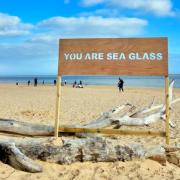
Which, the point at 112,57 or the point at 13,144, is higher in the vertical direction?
the point at 112,57

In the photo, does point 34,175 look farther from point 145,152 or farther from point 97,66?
point 97,66

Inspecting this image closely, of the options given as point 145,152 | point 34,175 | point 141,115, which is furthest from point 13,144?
point 141,115

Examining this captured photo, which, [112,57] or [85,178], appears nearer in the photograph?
[85,178]

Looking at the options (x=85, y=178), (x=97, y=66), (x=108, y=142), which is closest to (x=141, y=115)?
(x=97, y=66)

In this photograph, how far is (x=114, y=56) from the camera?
8250 millimetres

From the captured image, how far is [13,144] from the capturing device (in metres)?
7.02

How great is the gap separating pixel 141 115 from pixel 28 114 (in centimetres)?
579

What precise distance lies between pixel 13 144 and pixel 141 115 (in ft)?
16.9

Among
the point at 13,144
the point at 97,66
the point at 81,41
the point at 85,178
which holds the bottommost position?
the point at 85,178

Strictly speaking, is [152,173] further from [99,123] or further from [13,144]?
[99,123]

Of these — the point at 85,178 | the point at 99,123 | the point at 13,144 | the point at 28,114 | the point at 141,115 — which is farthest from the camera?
the point at 28,114

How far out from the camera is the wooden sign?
8125 millimetres

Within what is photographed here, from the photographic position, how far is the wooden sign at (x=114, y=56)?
8.12 metres

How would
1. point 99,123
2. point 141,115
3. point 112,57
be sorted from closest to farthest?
point 112,57, point 99,123, point 141,115
